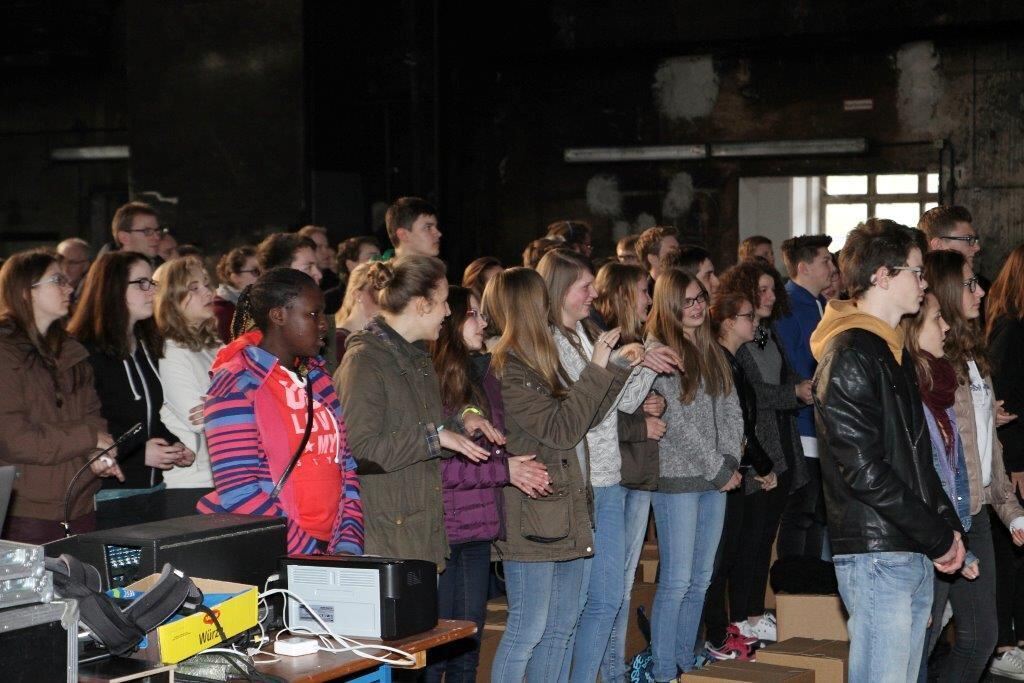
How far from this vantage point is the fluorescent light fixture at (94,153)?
36.8 feet

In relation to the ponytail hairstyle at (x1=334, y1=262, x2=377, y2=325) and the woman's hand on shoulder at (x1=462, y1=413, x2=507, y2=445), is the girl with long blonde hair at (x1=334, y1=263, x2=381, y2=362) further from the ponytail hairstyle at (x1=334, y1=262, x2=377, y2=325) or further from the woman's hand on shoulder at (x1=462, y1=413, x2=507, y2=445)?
the woman's hand on shoulder at (x1=462, y1=413, x2=507, y2=445)

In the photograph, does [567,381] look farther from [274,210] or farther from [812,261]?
[274,210]

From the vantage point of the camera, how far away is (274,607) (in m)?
3.11

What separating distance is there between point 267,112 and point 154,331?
3997 mm

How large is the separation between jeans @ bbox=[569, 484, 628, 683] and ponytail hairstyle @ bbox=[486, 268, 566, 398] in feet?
1.93

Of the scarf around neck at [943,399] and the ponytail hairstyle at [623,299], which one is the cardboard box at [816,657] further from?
the ponytail hairstyle at [623,299]

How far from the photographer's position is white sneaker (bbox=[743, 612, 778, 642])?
5.96 meters

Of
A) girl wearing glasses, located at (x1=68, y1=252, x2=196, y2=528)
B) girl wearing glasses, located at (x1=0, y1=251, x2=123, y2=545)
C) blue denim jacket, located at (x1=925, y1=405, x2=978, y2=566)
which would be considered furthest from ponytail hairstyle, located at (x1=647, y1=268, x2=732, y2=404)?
girl wearing glasses, located at (x1=0, y1=251, x2=123, y2=545)

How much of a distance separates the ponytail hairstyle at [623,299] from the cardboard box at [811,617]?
4.18 feet

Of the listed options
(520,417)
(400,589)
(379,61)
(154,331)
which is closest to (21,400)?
(154,331)

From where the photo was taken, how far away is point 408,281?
4027mm

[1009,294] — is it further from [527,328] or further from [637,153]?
[637,153]

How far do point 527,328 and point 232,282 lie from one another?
2.73m

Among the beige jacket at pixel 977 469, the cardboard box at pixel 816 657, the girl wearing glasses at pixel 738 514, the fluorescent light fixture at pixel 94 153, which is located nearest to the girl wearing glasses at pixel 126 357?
the cardboard box at pixel 816 657
